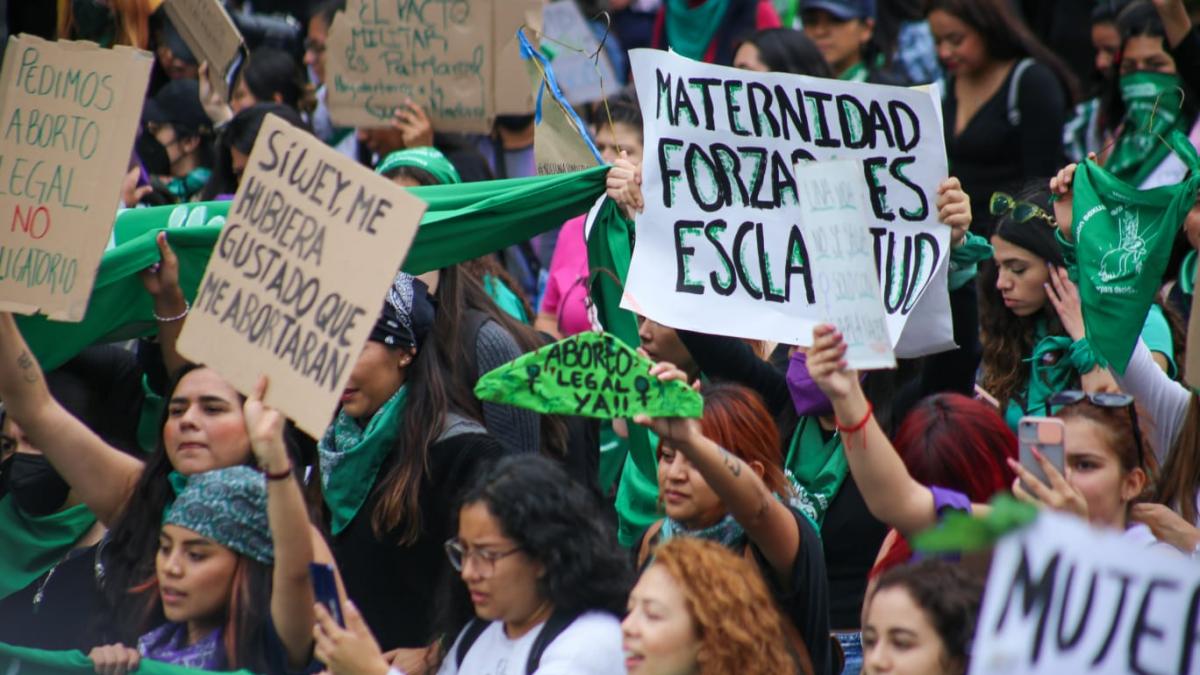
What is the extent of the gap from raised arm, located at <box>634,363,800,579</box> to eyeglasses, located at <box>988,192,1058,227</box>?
165 cm

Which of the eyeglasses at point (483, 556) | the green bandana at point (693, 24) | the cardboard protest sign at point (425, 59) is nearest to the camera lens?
the eyeglasses at point (483, 556)

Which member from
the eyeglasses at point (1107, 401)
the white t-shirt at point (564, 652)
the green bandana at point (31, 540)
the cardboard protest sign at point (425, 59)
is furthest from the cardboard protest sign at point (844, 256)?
the cardboard protest sign at point (425, 59)

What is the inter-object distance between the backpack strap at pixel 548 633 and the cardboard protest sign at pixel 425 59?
10.8 ft

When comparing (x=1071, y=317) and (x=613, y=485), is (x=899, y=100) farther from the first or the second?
(x=613, y=485)

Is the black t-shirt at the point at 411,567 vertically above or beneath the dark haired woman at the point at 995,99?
beneath

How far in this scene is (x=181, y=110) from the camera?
8086 mm

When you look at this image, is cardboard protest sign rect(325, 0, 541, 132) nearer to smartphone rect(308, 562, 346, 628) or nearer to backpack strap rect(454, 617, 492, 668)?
backpack strap rect(454, 617, 492, 668)

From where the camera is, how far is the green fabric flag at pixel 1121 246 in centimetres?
471

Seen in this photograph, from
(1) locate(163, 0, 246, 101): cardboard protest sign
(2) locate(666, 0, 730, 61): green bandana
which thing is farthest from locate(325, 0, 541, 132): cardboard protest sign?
(2) locate(666, 0, 730, 61): green bandana

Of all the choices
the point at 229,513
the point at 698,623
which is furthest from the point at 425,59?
the point at 698,623

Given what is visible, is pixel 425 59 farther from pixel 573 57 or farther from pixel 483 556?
pixel 483 556

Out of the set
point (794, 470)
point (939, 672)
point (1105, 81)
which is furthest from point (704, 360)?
point (1105, 81)

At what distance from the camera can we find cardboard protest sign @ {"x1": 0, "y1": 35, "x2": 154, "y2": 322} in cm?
455

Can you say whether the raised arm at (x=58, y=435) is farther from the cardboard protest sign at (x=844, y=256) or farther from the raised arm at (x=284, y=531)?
the cardboard protest sign at (x=844, y=256)
